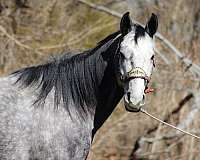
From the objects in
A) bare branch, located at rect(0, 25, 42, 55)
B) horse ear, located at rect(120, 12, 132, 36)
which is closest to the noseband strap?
horse ear, located at rect(120, 12, 132, 36)

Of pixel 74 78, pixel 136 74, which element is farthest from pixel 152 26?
pixel 74 78

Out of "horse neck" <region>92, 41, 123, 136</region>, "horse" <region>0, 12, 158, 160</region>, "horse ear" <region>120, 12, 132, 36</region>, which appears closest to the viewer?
"horse" <region>0, 12, 158, 160</region>

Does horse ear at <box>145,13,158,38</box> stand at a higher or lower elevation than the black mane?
higher

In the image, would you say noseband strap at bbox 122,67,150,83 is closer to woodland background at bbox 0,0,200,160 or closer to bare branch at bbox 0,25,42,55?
woodland background at bbox 0,0,200,160

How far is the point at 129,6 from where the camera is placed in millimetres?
11688

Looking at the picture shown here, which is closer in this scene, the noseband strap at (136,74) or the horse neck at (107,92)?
the noseband strap at (136,74)

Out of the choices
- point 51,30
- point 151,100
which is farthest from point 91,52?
point 51,30

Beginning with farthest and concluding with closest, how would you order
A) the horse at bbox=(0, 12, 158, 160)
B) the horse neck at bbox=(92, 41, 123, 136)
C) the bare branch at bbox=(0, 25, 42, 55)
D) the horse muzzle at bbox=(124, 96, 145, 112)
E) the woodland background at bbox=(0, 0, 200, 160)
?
the bare branch at bbox=(0, 25, 42, 55) < the woodland background at bbox=(0, 0, 200, 160) < the horse neck at bbox=(92, 41, 123, 136) < the horse at bbox=(0, 12, 158, 160) < the horse muzzle at bbox=(124, 96, 145, 112)

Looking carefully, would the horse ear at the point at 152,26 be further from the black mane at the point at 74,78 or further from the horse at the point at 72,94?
the black mane at the point at 74,78

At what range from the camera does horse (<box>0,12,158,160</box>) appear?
4410 millimetres

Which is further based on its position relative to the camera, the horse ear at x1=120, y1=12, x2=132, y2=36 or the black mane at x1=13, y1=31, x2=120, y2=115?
the black mane at x1=13, y1=31, x2=120, y2=115

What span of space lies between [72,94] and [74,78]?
135mm

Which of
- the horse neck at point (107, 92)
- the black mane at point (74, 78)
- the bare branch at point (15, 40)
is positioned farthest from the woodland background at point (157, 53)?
the black mane at point (74, 78)

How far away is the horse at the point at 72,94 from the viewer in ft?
14.5
